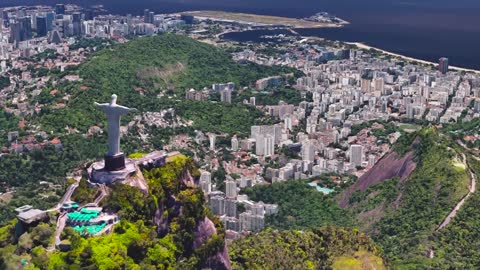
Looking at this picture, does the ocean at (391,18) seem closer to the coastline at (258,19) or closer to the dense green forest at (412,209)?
the coastline at (258,19)

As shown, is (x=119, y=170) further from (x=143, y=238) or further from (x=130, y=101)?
(x=130, y=101)

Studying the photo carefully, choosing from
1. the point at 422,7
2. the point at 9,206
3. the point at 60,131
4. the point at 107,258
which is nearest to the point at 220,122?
the point at 60,131

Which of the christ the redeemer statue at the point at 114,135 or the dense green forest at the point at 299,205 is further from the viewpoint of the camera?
the dense green forest at the point at 299,205

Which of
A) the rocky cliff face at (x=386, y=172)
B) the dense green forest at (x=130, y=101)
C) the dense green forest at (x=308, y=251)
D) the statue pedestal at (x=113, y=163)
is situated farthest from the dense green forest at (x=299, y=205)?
the statue pedestal at (x=113, y=163)

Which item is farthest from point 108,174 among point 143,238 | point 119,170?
point 143,238

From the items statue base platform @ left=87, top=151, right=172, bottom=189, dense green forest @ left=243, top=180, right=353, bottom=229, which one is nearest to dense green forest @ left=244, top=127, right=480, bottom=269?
dense green forest @ left=243, top=180, right=353, bottom=229

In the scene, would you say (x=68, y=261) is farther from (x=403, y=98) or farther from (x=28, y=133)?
(x=403, y=98)
